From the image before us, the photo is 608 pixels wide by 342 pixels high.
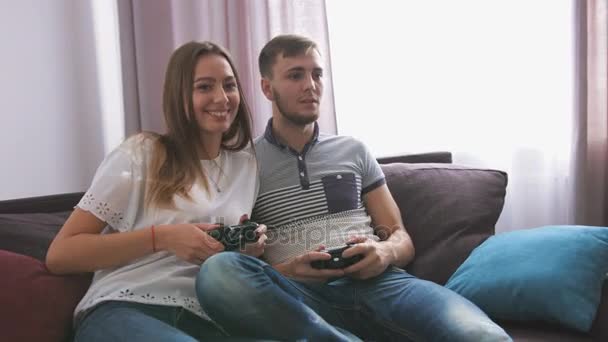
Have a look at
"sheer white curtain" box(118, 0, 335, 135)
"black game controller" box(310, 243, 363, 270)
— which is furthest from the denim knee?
"sheer white curtain" box(118, 0, 335, 135)

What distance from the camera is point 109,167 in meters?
1.43

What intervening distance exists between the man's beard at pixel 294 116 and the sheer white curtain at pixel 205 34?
2.08 feet

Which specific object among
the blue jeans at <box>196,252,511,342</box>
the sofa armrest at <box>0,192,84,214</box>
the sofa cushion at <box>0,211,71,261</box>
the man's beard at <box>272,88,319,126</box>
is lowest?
the blue jeans at <box>196,252,511,342</box>

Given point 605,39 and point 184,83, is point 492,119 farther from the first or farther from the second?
point 184,83

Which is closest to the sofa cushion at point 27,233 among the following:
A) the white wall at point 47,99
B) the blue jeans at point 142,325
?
the blue jeans at point 142,325

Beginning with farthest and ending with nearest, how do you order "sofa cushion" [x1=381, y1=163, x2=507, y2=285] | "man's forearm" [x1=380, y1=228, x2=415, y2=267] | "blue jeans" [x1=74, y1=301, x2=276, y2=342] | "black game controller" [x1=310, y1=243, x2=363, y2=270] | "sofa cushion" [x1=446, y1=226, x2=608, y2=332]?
"sofa cushion" [x1=381, y1=163, x2=507, y2=285] → "man's forearm" [x1=380, y1=228, x2=415, y2=267] → "black game controller" [x1=310, y1=243, x2=363, y2=270] → "sofa cushion" [x1=446, y1=226, x2=608, y2=332] → "blue jeans" [x1=74, y1=301, x2=276, y2=342]

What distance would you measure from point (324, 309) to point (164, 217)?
0.44 metres

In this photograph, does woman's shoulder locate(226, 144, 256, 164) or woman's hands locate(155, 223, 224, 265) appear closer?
woman's hands locate(155, 223, 224, 265)

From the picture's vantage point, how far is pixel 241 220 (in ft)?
4.87

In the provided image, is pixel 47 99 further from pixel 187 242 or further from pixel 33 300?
pixel 187 242

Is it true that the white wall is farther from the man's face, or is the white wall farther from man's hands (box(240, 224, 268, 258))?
man's hands (box(240, 224, 268, 258))

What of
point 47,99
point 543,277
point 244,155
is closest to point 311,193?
point 244,155

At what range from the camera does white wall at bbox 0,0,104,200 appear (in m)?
2.26

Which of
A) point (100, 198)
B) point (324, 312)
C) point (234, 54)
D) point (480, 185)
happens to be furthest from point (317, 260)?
point (234, 54)
